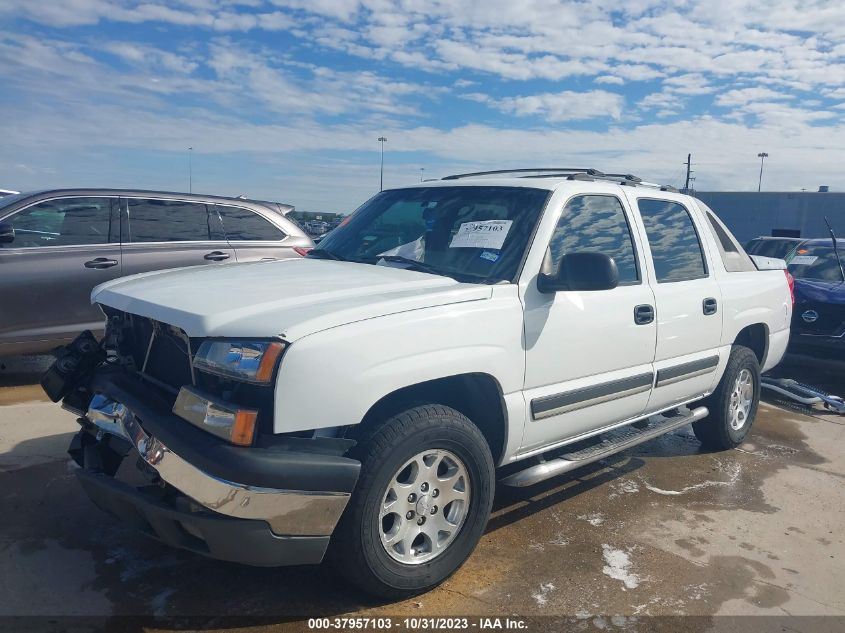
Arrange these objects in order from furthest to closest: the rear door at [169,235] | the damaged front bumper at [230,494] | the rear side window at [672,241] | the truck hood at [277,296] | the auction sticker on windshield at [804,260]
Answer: the auction sticker on windshield at [804,260] → the rear door at [169,235] → the rear side window at [672,241] → the truck hood at [277,296] → the damaged front bumper at [230,494]

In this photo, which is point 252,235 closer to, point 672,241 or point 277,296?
point 672,241

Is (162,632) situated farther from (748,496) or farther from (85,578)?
(748,496)

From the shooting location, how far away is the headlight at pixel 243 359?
2.63 meters

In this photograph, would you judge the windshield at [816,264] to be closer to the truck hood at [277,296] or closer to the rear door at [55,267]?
the truck hood at [277,296]

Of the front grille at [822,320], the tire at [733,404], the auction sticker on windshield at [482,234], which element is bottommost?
the tire at [733,404]

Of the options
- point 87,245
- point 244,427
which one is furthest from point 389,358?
point 87,245

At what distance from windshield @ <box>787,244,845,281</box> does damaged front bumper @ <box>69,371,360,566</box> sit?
307 inches

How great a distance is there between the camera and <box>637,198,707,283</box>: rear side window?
4453 mm

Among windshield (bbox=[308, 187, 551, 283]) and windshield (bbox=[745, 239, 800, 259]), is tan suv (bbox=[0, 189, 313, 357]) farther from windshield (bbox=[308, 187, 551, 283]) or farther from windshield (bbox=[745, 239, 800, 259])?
windshield (bbox=[745, 239, 800, 259])

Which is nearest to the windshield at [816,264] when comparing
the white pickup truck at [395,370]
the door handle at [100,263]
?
the white pickup truck at [395,370]

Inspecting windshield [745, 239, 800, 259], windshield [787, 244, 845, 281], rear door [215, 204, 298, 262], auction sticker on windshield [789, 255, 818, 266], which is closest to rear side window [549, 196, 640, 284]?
rear door [215, 204, 298, 262]

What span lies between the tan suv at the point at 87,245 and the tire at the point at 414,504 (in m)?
4.50

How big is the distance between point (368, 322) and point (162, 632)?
1.47 meters

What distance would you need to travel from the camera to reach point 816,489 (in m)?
4.75
